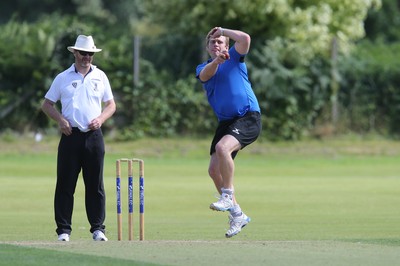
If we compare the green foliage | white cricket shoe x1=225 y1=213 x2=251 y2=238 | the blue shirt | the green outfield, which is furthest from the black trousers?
the green foliage

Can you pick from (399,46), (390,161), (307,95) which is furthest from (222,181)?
(399,46)

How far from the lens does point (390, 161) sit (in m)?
27.5

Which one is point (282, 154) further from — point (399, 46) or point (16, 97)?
point (399, 46)

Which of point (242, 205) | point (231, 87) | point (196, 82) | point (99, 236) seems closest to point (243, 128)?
point (231, 87)

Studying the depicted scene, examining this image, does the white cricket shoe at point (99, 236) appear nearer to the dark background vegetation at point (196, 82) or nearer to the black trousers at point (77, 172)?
the black trousers at point (77, 172)

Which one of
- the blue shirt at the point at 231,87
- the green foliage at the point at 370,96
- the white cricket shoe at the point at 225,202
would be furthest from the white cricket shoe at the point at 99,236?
the green foliage at the point at 370,96

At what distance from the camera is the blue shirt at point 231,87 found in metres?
11.3

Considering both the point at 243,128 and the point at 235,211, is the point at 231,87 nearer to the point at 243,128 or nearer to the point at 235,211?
the point at 243,128

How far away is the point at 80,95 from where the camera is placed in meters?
11.4

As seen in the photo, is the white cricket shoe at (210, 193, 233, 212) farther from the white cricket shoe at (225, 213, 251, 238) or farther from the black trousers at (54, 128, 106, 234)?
the black trousers at (54, 128, 106, 234)

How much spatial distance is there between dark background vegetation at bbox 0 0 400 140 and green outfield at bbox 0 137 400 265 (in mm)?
681

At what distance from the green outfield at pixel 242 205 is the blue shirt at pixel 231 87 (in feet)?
3.93

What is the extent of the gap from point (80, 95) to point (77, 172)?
737 mm

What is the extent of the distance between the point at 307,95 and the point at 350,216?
14538 mm
